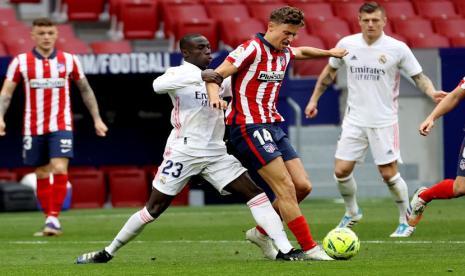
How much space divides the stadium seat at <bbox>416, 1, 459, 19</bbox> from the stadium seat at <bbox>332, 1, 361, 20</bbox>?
3.91 ft

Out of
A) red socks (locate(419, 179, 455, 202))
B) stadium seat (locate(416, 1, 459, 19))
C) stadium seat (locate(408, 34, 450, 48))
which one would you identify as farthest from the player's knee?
stadium seat (locate(416, 1, 459, 19))

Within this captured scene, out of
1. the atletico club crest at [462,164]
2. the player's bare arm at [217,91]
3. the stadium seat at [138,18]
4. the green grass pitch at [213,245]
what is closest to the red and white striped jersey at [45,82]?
the green grass pitch at [213,245]

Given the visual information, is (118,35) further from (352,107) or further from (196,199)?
(352,107)

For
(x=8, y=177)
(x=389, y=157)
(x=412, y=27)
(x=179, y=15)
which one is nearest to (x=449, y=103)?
(x=389, y=157)

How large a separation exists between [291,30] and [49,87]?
176 inches

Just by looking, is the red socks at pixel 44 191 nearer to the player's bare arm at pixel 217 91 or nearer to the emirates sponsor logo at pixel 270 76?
the emirates sponsor logo at pixel 270 76

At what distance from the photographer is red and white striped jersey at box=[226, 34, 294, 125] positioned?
10000 millimetres

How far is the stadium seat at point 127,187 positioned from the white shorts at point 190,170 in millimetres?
9861

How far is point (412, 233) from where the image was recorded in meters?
12.4

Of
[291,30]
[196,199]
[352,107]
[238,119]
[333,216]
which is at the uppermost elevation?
[291,30]

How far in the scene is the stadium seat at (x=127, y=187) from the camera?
19.8 m

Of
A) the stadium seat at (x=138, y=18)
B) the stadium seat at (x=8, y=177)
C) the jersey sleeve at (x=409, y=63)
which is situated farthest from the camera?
the stadium seat at (x=138, y=18)

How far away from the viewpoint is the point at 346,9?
76.0 feet

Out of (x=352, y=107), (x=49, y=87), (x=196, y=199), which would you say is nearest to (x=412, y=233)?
(x=352, y=107)
